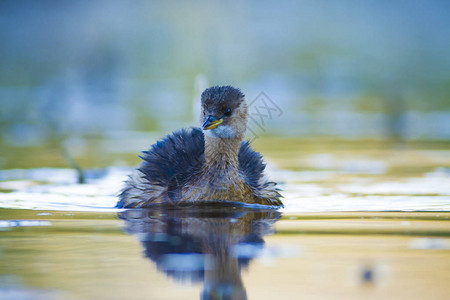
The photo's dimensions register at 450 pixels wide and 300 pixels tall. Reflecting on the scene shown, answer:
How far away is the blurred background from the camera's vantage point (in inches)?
568

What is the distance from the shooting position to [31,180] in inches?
350

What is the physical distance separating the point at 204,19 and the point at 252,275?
17555 millimetres

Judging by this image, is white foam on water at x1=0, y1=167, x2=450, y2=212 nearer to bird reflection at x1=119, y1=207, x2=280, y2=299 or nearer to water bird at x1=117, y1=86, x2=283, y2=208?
water bird at x1=117, y1=86, x2=283, y2=208

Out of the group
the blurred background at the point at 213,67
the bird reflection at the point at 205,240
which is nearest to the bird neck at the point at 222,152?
the bird reflection at the point at 205,240

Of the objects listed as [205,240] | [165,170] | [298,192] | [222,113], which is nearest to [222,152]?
[222,113]

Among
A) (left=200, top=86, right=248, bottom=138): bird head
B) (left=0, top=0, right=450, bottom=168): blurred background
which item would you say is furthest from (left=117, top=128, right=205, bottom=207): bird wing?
(left=0, top=0, right=450, bottom=168): blurred background

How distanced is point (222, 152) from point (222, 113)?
0.38m

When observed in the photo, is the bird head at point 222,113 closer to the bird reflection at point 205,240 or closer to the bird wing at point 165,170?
the bird wing at point 165,170

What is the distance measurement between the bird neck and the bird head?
0.18ft

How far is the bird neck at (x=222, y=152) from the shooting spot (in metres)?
7.37

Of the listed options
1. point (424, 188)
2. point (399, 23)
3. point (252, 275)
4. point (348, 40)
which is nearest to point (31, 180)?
point (424, 188)

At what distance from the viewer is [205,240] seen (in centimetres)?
521

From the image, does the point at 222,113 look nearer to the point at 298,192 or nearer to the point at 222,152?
the point at 222,152

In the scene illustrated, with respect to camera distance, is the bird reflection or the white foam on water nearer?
the bird reflection
